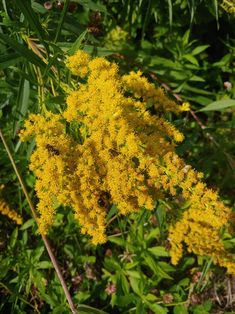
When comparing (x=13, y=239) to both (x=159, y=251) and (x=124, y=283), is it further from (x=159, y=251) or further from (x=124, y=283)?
(x=159, y=251)

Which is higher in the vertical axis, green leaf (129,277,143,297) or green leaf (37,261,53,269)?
green leaf (37,261,53,269)

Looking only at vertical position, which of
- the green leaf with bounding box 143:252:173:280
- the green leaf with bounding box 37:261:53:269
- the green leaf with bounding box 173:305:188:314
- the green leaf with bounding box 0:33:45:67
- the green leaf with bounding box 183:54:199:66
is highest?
the green leaf with bounding box 0:33:45:67

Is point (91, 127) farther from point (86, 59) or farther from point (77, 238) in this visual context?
point (77, 238)

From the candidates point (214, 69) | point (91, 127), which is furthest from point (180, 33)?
point (91, 127)

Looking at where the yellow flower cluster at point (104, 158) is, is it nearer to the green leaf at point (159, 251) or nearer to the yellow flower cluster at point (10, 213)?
the yellow flower cluster at point (10, 213)

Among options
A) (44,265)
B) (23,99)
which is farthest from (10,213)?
(23,99)

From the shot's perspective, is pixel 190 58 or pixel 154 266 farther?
pixel 190 58

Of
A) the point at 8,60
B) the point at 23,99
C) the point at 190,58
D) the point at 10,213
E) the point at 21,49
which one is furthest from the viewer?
the point at 190,58

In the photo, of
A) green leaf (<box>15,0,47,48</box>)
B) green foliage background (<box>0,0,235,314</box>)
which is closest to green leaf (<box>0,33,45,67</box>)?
green leaf (<box>15,0,47,48</box>)

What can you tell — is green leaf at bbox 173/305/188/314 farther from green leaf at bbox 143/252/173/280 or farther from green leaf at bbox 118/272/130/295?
green leaf at bbox 118/272/130/295
